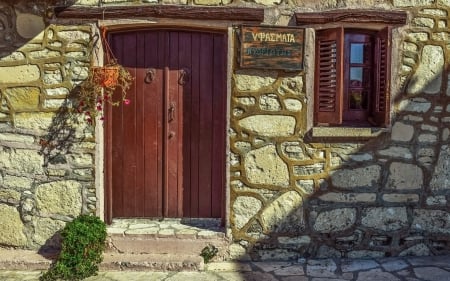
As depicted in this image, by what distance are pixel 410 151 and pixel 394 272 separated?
3.77ft

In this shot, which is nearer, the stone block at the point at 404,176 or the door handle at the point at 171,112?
the stone block at the point at 404,176

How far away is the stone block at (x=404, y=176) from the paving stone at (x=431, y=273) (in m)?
0.76

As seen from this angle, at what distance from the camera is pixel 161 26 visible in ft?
14.1

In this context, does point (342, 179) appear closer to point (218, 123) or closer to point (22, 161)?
point (218, 123)

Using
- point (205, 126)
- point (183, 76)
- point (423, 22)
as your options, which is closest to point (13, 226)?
point (205, 126)

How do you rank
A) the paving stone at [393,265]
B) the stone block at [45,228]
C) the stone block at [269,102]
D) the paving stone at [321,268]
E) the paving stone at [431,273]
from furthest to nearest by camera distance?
the stone block at [45,228] → the stone block at [269,102] → the paving stone at [393,265] → the paving stone at [321,268] → the paving stone at [431,273]

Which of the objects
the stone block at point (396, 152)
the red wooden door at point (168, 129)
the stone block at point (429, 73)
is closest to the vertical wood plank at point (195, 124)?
the red wooden door at point (168, 129)

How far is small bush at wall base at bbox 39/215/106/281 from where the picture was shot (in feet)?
12.7

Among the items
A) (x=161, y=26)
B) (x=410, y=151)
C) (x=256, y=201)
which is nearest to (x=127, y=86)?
(x=161, y=26)

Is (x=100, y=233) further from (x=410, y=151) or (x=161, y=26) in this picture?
(x=410, y=151)

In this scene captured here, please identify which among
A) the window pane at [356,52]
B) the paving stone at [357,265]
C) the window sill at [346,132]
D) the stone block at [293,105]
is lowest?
the paving stone at [357,265]

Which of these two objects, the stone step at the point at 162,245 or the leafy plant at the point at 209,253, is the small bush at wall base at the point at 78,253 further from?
the leafy plant at the point at 209,253

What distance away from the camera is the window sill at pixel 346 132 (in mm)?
4199

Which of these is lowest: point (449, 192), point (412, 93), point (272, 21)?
point (449, 192)
